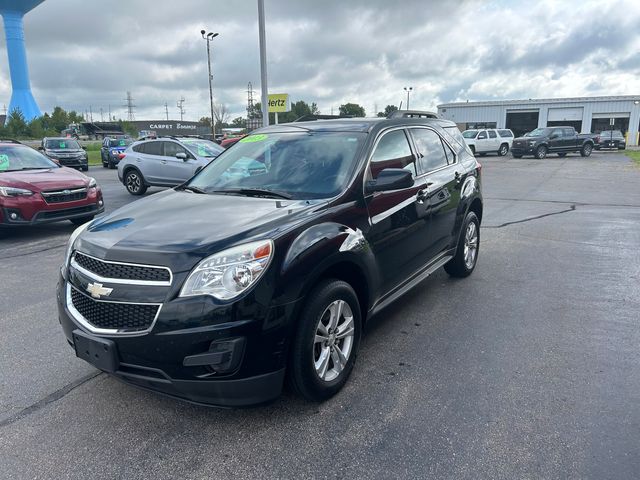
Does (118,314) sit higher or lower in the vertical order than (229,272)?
lower

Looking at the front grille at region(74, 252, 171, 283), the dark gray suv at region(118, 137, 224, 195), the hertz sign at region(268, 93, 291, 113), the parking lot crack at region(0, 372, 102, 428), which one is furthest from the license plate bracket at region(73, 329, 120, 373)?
the hertz sign at region(268, 93, 291, 113)

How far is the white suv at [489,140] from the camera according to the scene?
32.4 metres

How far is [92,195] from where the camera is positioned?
857 centimetres

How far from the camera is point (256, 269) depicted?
2.65 meters

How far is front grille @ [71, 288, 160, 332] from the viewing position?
Answer: 2.59 m

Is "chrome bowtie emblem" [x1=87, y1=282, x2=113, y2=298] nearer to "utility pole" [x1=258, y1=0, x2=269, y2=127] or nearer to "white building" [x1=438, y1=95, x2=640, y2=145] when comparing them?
"utility pole" [x1=258, y1=0, x2=269, y2=127]

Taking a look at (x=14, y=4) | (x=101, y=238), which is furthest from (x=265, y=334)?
(x=14, y=4)

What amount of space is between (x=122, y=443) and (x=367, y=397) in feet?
4.95

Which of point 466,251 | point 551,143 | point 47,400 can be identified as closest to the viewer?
point 47,400

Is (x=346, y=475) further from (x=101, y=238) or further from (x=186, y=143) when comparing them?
(x=186, y=143)

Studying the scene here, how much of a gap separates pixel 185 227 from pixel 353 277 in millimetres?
1188

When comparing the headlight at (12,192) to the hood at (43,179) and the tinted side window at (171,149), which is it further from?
the tinted side window at (171,149)

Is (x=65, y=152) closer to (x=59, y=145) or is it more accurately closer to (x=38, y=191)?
(x=59, y=145)

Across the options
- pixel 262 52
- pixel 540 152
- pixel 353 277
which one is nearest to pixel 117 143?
pixel 262 52
